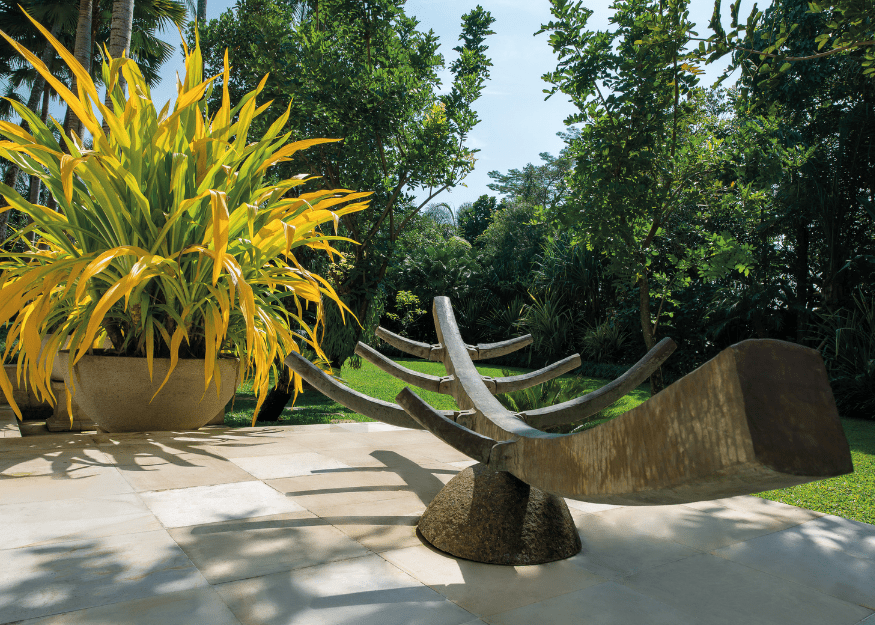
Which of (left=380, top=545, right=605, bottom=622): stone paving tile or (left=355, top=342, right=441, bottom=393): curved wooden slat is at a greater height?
(left=355, top=342, right=441, bottom=393): curved wooden slat

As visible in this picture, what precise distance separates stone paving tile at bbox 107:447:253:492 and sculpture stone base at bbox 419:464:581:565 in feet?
3.84

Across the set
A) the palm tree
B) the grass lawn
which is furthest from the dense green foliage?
the palm tree

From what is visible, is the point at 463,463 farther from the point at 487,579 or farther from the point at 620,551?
the point at 487,579

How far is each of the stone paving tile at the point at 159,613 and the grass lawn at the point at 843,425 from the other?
9.93 feet

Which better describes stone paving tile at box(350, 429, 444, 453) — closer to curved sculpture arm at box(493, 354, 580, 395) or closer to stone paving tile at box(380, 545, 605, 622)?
curved sculpture arm at box(493, 354, 580, 395)

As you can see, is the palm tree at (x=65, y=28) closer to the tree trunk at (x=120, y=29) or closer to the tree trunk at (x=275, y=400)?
the tree trunk at (x=120, y=29)

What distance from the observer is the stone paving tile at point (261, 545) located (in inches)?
65.7

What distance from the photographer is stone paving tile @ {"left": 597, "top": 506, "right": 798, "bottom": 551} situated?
2.22m

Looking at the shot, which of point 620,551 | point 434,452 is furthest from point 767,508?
point 434,452

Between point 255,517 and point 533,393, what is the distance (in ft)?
10.9

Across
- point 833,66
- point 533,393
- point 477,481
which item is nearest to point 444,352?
point 477,481

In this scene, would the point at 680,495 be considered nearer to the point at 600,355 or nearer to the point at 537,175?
the point at 600,355

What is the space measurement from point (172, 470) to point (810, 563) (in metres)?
2.78

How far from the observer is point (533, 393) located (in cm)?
505
